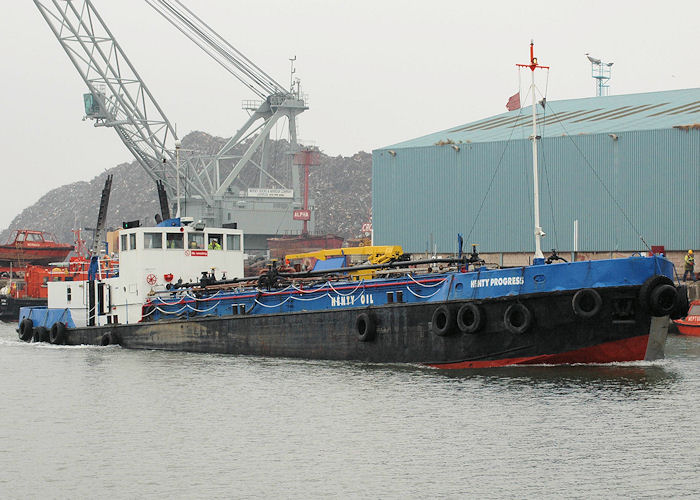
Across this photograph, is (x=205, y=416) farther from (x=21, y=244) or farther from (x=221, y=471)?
(x=21, y=244)

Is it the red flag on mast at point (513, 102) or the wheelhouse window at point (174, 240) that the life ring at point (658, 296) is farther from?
the red flag on mast at point (513, 102)

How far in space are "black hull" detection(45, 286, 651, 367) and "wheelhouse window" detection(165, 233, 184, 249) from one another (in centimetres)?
271

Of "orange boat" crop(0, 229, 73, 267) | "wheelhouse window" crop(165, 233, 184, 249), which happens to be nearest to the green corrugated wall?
"wheelhouse window" crop(165, 233, 184, 249)

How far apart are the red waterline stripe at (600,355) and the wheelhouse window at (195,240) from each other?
1179 cm

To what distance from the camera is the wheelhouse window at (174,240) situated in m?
28.3

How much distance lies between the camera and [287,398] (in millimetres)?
18312

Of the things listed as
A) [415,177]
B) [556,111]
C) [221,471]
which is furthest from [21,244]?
[221,471]

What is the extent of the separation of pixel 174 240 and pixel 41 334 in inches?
295

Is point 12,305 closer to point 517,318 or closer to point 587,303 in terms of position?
point 517,318

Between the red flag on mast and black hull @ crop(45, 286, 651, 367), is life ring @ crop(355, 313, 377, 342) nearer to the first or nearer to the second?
black hull @ crop(45, 286, 651, 367)

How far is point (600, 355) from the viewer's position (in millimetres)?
20016

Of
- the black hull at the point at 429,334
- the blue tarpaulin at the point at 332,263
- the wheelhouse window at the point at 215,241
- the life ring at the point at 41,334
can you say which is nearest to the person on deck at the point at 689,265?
the blue tarpaulin at the point at 332,263

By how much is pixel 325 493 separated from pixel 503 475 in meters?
2.44

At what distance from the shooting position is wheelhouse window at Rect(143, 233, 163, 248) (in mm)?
28016
